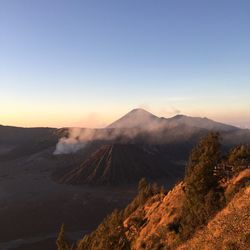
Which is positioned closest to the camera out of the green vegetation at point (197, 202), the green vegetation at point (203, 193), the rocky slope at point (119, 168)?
the green vegetation at point (197, 202)

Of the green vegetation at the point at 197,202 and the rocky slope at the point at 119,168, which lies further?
the rocky slope at the point at 119,168

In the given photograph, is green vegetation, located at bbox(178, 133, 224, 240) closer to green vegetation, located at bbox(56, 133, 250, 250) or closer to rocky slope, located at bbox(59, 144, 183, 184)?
green vegetation, located at bbox(56, 133, 250, 250)

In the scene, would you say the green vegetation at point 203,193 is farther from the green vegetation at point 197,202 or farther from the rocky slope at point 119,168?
the rocky slope at point 119,168

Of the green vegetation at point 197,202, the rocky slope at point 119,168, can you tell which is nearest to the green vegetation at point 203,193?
the green vegetation at point 197,202

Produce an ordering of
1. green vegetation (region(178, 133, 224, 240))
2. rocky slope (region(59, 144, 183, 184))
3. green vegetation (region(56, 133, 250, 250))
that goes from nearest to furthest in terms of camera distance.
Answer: green vegetation (region(56, 133, 250, 250))
green vegetation (region(178, 133, 224, 240))
rocky slope (region(59, 144, 183, 184))

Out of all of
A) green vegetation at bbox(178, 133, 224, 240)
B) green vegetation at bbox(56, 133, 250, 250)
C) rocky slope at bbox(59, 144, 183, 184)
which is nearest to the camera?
green vegetation at bbox(56, 133, 250, 250)

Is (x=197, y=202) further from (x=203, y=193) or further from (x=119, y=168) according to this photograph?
(x=119, y=168)

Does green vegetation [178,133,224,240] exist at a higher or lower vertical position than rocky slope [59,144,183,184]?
higher

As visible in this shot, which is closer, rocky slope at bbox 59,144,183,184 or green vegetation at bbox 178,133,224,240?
green vegetation at bbox 178,133,224,240

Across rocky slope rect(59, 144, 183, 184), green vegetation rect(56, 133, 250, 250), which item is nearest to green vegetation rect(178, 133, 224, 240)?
green vegetation rect(56, 133, 250, 250)

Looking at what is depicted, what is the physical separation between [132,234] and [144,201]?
10.2 meters

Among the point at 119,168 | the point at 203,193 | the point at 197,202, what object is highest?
the point at 203,193

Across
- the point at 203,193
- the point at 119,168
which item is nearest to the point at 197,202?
the point at 203,193

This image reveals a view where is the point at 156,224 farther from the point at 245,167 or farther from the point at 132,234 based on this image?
the point at 245,167
